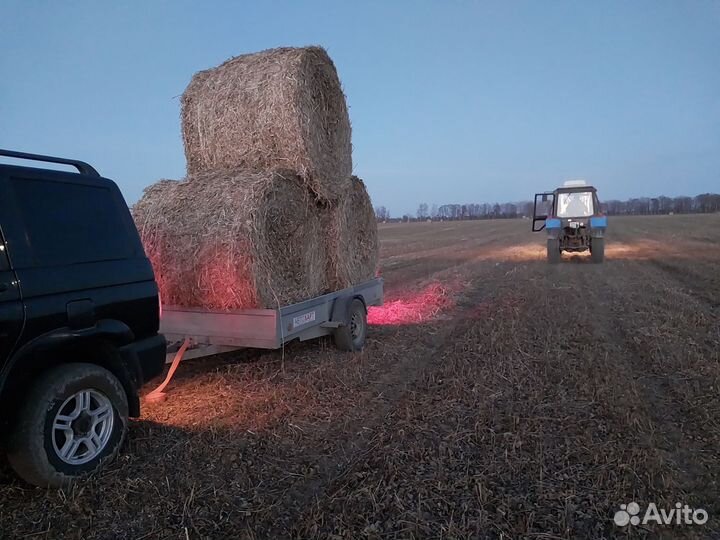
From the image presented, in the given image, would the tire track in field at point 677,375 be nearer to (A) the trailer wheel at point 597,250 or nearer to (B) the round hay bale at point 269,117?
(B) the round hay bale at point 269,117

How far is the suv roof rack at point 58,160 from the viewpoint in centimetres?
331

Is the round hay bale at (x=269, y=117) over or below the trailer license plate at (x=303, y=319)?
over

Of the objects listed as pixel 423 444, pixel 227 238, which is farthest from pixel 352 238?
pixel 423 444

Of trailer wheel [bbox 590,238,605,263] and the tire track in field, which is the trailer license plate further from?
trailer wheel [bbox 590,238,605,263]

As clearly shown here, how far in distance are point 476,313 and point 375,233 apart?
2292mm

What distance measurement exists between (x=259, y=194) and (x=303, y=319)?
53.6 inches

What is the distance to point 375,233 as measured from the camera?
7812 millimetres

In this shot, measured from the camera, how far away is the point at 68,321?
10.5ft

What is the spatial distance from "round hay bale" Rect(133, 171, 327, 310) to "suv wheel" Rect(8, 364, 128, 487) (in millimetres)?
1648

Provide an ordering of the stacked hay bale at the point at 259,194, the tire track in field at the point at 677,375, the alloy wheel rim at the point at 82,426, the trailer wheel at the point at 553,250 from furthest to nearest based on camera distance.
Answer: the trailer wheel at the point at 553,250 → the stacked hay bale at the point at 259,194 → the tire track in field at the point at 677,375 → the alloy wheel rim at the point at 82,426

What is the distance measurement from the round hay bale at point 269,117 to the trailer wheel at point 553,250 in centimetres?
1221

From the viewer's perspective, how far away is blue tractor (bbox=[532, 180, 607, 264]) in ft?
54.8

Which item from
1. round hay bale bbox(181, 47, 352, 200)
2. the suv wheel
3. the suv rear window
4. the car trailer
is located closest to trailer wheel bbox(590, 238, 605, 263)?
round hay bale bbox(181, 47, 352, 200)

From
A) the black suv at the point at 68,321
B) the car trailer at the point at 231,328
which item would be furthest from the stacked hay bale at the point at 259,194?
the black suv at the point at 68,321
